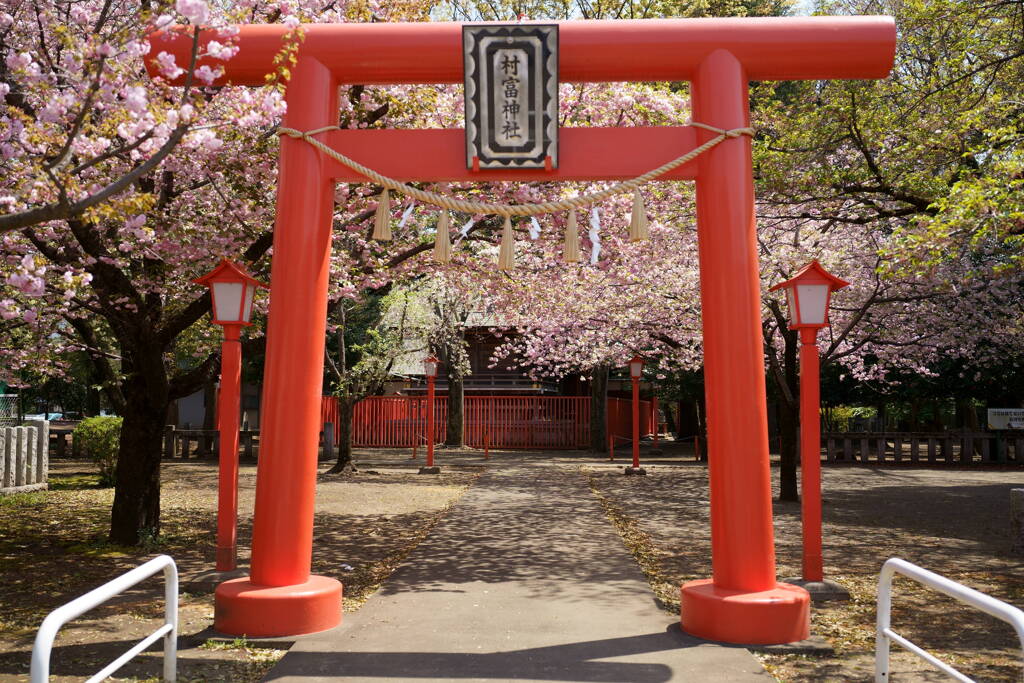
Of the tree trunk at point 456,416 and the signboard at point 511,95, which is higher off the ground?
the signboard at point 511,95

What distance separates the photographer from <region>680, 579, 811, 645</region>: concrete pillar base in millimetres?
5352

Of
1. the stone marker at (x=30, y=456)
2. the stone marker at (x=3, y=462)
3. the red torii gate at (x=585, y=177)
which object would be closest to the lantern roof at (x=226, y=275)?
the red torii gate at (x=585, y=177)

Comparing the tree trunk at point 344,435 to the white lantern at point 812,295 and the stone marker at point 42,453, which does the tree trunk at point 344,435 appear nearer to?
the stone marker at point 42,453

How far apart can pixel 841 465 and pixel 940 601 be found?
50.6ft

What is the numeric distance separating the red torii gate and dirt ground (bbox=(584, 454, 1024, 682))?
0.77 m

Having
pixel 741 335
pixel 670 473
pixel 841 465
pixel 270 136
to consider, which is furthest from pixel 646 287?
pixel 741 335

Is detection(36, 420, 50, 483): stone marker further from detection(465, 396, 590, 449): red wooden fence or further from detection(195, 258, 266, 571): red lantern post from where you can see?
detection(465, 396, 590, 449): red wooden fence

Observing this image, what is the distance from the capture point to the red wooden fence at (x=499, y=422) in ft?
89.1

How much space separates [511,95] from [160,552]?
6195mm

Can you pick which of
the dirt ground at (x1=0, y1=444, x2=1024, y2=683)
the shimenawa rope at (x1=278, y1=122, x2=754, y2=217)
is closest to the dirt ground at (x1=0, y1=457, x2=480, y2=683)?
the dirt ground at (x1=0, y1=444, x2=1024, y2=683)

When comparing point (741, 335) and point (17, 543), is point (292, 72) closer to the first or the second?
point (741, 335)

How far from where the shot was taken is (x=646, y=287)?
1762 cm

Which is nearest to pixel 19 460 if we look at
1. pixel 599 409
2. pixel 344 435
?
pixel 344 435

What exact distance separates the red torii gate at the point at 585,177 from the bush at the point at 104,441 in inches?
423
